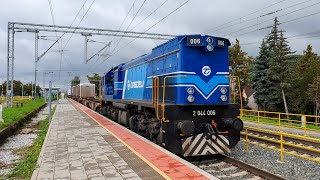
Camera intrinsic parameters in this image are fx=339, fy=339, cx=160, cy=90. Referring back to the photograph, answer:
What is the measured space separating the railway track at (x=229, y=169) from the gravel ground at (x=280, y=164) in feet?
2.13

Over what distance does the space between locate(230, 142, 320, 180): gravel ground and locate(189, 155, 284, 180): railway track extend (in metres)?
A: 0.65

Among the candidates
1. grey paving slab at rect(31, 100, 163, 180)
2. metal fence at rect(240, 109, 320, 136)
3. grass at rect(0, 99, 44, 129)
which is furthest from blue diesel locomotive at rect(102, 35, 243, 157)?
grass at rect(0, 99, 44, 129)

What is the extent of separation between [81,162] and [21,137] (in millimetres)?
10750

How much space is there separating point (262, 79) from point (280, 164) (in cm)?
3623

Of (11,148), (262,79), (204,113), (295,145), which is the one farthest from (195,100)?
(262,79)

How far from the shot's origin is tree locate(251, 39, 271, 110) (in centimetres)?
4450

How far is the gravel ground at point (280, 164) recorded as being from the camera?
8654mm

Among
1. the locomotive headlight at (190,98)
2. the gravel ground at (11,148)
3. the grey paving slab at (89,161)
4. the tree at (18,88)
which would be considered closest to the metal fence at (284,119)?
the locomotive headlight at (190,98)

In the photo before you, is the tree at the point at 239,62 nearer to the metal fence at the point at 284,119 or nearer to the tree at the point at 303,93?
the tree at the point at 303,93

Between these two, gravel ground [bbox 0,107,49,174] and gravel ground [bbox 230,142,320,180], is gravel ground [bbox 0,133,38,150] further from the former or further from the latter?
gravel ground [bbox 230,142,320,180]

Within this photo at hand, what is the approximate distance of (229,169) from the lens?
9117mm

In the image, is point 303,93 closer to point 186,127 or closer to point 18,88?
point 186,127

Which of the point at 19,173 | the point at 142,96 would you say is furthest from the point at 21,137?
the point at 19,173

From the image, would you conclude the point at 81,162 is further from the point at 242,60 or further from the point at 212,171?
the point at 242,60
